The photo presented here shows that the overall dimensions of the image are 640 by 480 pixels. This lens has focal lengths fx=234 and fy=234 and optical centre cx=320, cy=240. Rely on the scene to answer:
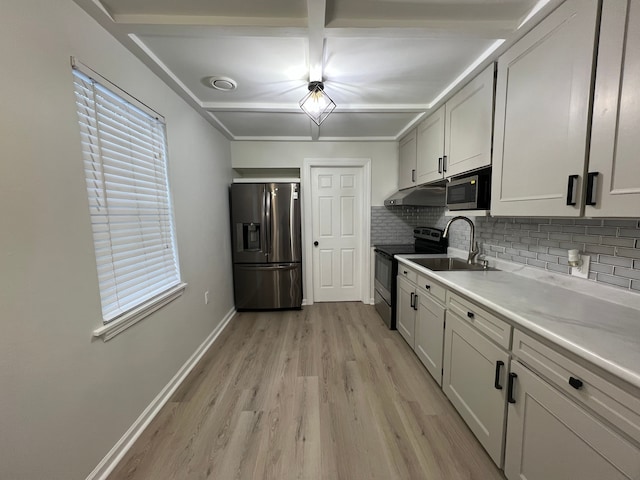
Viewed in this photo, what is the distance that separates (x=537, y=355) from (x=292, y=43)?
2.10 meters

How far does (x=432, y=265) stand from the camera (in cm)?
237

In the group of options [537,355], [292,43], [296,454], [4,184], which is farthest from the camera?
[292,43]

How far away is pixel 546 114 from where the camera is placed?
1218 millimetres

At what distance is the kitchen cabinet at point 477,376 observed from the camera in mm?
1177

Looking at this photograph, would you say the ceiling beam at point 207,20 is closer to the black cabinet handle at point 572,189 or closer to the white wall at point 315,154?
the black cabinet handle at point 572,189

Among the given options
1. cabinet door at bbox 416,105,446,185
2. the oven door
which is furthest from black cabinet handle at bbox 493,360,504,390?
cabinet door at bbox 416,105,446,185

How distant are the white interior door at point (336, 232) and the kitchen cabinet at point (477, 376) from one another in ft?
6.40

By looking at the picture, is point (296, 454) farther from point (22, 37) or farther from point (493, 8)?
point (493, 8)

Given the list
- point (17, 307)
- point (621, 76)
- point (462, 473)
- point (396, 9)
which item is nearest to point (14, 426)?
point (17, 307)

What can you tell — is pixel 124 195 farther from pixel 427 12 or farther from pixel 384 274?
pixel 384 274

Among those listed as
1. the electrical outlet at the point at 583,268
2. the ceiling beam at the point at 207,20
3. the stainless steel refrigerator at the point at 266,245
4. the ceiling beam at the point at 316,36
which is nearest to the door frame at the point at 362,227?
the stainless steel refrigerator at the point at 266,245

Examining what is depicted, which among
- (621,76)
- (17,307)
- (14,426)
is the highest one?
(621,76)

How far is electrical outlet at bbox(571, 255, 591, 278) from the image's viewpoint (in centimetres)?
131

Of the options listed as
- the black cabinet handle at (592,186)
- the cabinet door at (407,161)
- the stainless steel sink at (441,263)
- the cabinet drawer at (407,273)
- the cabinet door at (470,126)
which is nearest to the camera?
the black cabinet handle at (592,186)
